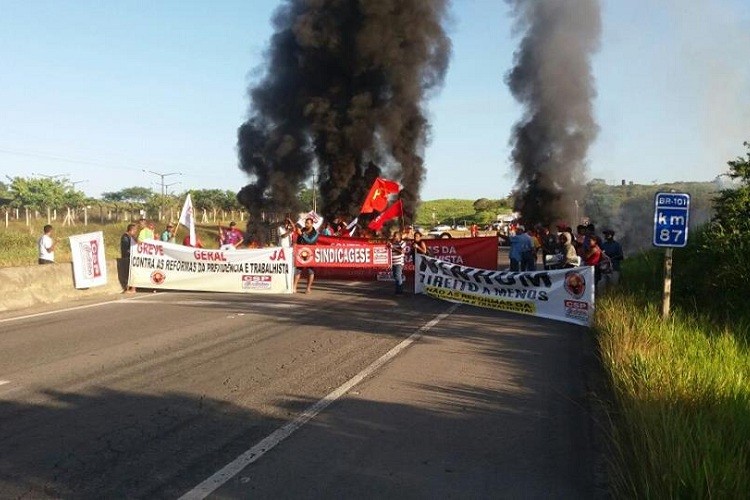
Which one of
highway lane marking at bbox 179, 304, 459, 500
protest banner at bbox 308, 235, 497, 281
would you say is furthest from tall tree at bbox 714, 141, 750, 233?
protest banner at bbox 308, 235, 497, 281

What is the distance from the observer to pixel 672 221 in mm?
9031

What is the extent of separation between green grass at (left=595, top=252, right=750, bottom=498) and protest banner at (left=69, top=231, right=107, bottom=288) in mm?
10751

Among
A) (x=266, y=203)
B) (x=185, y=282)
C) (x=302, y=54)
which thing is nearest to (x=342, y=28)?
(x=302, y=54)

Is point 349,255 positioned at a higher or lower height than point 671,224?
lower

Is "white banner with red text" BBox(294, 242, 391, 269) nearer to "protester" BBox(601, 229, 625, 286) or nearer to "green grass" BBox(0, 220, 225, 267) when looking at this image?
"protester" BBox(601, 229, 625, 286)

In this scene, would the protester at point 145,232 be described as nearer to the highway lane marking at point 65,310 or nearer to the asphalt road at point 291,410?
the highway lane marking at point 65,310

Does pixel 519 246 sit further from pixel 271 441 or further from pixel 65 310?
pixel 271 441

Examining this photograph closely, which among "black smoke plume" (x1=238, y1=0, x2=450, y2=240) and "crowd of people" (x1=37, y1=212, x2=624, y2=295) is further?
"black smoke plume" (x1=238, y1=0, x2=450, y2=240)

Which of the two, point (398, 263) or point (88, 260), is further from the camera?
point (398, 263)

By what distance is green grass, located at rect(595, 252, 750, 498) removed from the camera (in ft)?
12.5

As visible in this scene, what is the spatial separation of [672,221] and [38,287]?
11465mm

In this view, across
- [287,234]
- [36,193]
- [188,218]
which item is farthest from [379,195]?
[36,193]

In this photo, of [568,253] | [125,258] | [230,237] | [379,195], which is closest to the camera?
[568,253]

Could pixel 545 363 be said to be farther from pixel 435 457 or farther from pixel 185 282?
pixel 185 282
